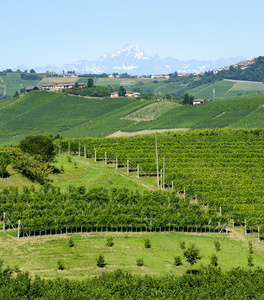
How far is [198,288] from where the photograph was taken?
34.1 meters

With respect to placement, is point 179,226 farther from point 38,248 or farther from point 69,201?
point 38,248

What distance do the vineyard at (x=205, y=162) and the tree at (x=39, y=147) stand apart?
394 inches

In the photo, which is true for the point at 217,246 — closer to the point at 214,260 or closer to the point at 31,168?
the point at 214,260

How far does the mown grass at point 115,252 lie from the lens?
1538 inches

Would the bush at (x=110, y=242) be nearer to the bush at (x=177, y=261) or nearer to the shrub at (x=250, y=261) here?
the bush at (x=177, y=261)

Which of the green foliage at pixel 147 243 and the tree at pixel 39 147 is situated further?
the tree at pixel 39 147

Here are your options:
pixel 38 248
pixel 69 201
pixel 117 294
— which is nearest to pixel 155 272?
pixel 117 294

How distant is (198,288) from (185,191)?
25.9m

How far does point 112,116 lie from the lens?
16388 centimetres

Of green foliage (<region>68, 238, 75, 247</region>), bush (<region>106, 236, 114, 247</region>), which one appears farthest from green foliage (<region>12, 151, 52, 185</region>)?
bush (<region>106, 236, 114, 247</region>)

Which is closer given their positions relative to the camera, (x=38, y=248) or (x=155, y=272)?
(x=155, y=272)

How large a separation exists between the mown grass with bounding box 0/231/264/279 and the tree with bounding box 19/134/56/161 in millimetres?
19565

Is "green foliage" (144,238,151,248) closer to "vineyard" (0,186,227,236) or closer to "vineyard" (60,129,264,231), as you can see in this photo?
"vineyard" (0,186,227,236)

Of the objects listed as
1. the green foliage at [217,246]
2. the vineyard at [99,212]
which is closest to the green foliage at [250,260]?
the green foliage at [217,246]
